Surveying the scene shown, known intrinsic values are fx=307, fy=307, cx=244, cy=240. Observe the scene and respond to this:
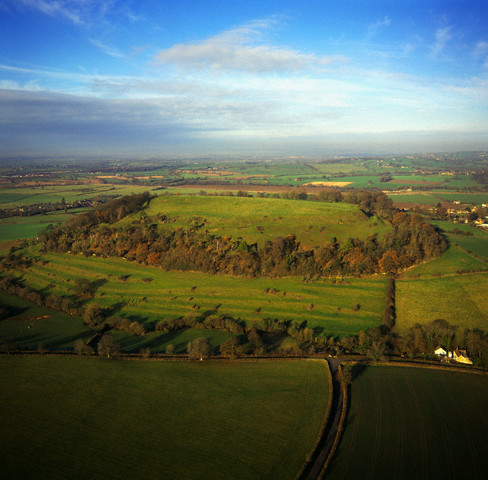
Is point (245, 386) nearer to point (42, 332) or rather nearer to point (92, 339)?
point (92, 339)

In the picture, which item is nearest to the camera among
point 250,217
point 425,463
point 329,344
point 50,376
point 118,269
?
point 425,463

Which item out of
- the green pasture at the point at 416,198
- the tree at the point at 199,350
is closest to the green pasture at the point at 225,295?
the tree at the point at 199,350

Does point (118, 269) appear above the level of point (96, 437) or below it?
above

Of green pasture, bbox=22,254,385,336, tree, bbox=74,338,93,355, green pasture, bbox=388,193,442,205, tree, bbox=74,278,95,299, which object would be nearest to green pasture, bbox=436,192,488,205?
green pasture, bbox=388,193,442,205

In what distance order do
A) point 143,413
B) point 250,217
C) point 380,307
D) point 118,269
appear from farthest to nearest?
point 250,217 < point 118,269 < point 380,307 < point 143,413

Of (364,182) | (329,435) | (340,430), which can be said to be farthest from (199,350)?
(364,182)

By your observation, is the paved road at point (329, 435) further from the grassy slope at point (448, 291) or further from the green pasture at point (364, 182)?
the green pasture at point (364, 182)

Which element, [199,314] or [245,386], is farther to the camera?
[199,314]

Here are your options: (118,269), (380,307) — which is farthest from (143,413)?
(118,269)
